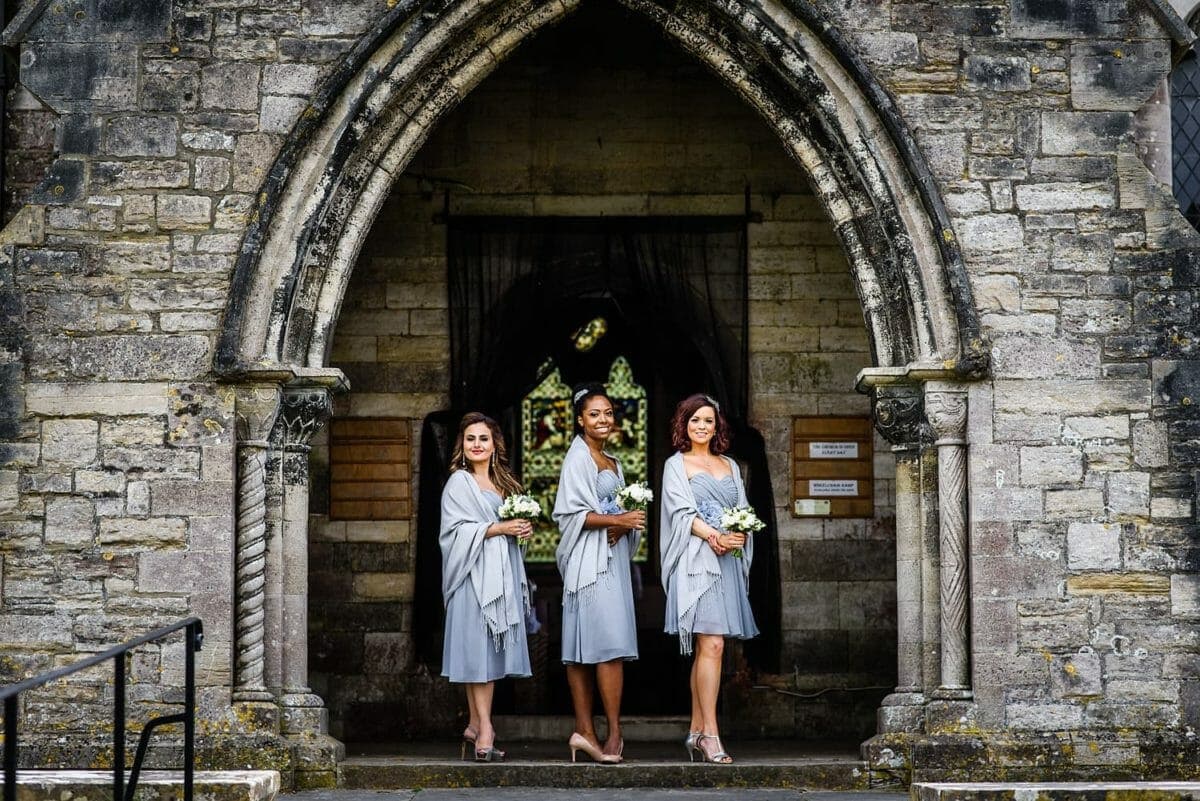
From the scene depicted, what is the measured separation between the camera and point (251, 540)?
29.1 feet

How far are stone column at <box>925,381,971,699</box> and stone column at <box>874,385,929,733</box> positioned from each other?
113mm

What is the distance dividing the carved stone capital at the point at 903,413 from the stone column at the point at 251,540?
296 centimetres

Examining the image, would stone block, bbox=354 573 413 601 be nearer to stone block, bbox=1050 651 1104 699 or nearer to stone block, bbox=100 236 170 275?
stone block, bbox=100 236 170 275

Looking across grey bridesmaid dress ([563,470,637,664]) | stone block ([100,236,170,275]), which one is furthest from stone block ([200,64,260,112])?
grey bridesmaid dress ([563,470,637,664])

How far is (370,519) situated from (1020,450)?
400 centimetres

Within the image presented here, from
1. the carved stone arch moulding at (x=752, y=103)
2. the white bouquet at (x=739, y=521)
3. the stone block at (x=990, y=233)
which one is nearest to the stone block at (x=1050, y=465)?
the carved stone arch moulding at (x=752, y=103)

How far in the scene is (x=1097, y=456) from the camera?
8.88 meters

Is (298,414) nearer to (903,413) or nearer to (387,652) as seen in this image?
(387,652)

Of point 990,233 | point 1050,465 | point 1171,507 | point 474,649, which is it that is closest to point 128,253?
point 474,649

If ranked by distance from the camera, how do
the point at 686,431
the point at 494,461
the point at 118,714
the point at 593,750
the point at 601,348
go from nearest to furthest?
the point at 118,714 → the point at 593,750 → the point at 686,431 → the point at 494,461 → the point at 601,348

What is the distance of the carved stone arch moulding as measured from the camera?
8930 millimetres

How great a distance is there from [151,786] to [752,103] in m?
4.44

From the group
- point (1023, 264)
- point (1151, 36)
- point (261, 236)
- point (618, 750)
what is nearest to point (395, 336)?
point (261, 236)

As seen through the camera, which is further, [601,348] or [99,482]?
[601,348]
